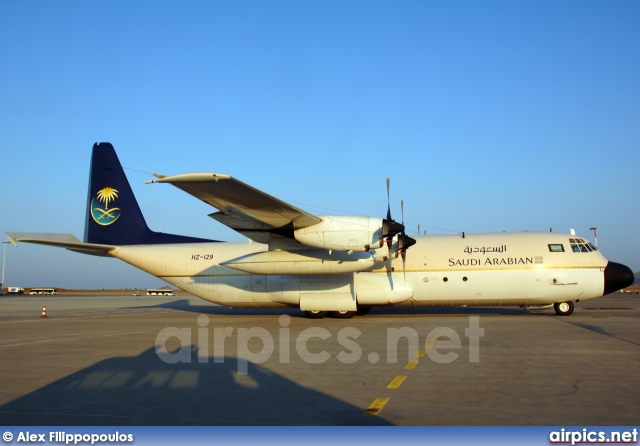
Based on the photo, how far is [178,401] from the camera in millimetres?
7289

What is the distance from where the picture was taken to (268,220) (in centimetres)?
1780

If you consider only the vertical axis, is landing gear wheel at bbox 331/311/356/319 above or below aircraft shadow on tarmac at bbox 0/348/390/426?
above

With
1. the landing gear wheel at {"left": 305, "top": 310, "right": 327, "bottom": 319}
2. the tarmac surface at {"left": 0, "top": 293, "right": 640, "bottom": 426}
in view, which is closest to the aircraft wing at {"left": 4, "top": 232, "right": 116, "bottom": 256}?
the tarmac surface at {"left": 0, "top": 293, "right": 640, "bottom": 426}

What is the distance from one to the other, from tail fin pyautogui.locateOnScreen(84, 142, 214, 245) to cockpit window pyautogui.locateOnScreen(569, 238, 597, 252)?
16805 mm

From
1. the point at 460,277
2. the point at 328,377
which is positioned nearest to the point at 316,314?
the point at 460,277

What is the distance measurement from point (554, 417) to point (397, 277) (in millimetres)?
15107

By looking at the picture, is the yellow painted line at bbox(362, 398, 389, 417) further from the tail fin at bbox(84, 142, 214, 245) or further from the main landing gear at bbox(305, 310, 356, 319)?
the tail fin at bbox(84, 142, 214, 245)

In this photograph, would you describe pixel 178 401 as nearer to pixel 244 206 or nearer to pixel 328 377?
pixel 328 377

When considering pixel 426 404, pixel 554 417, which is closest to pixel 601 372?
pixel 554 417

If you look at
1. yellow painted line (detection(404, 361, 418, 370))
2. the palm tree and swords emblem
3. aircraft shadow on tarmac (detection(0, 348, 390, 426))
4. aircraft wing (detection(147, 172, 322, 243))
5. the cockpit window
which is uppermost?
the palm tree and swords emblem

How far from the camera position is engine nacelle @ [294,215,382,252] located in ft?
57.9

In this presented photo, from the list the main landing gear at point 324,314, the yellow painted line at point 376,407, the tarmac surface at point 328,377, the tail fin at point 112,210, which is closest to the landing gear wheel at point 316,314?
the main landing gear at point 324,314

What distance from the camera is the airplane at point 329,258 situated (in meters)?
17.9

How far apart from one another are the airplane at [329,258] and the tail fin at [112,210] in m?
0.05
